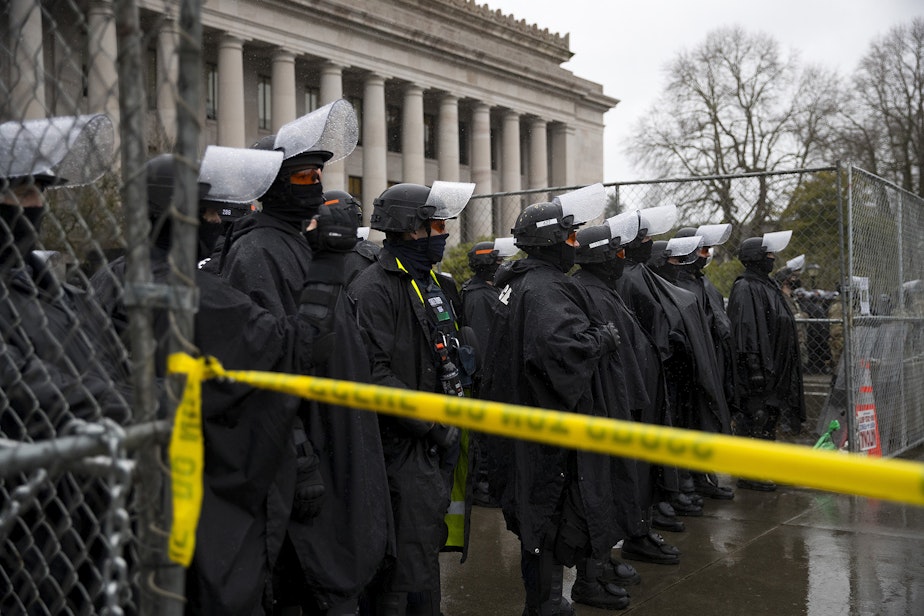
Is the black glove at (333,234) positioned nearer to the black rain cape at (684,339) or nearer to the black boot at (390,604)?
the black boot at (390,604)

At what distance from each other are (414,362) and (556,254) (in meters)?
1.20

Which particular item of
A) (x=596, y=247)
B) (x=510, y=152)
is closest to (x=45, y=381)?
(x=596, y=247)

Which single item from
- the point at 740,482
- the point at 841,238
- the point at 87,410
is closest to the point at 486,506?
the point at 740,482

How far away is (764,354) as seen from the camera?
8.52m

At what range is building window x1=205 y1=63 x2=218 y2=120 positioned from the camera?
36053 mm

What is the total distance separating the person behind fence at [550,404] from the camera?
185 inches

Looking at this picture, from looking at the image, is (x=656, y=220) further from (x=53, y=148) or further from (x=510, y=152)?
(x=510, y=152)

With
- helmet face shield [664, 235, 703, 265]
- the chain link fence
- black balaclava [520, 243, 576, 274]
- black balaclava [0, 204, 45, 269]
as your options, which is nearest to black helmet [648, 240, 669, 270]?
helmet face shield [664, 235, 703, 265]

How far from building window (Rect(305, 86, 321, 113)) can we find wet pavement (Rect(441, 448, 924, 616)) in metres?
35.2

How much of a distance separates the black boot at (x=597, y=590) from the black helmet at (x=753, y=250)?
15.2 ft

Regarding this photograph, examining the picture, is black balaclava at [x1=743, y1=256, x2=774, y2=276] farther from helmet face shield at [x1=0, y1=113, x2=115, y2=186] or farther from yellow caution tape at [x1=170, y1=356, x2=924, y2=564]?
yellow caution tape at [x1=170, y1=356, x2=924, y2=564]

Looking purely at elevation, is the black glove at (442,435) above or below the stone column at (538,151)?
below

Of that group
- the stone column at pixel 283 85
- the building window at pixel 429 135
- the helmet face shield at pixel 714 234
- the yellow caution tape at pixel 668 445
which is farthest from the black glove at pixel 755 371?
the building window at pixel 429 135

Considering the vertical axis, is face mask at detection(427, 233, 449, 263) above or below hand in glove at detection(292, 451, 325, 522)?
above
